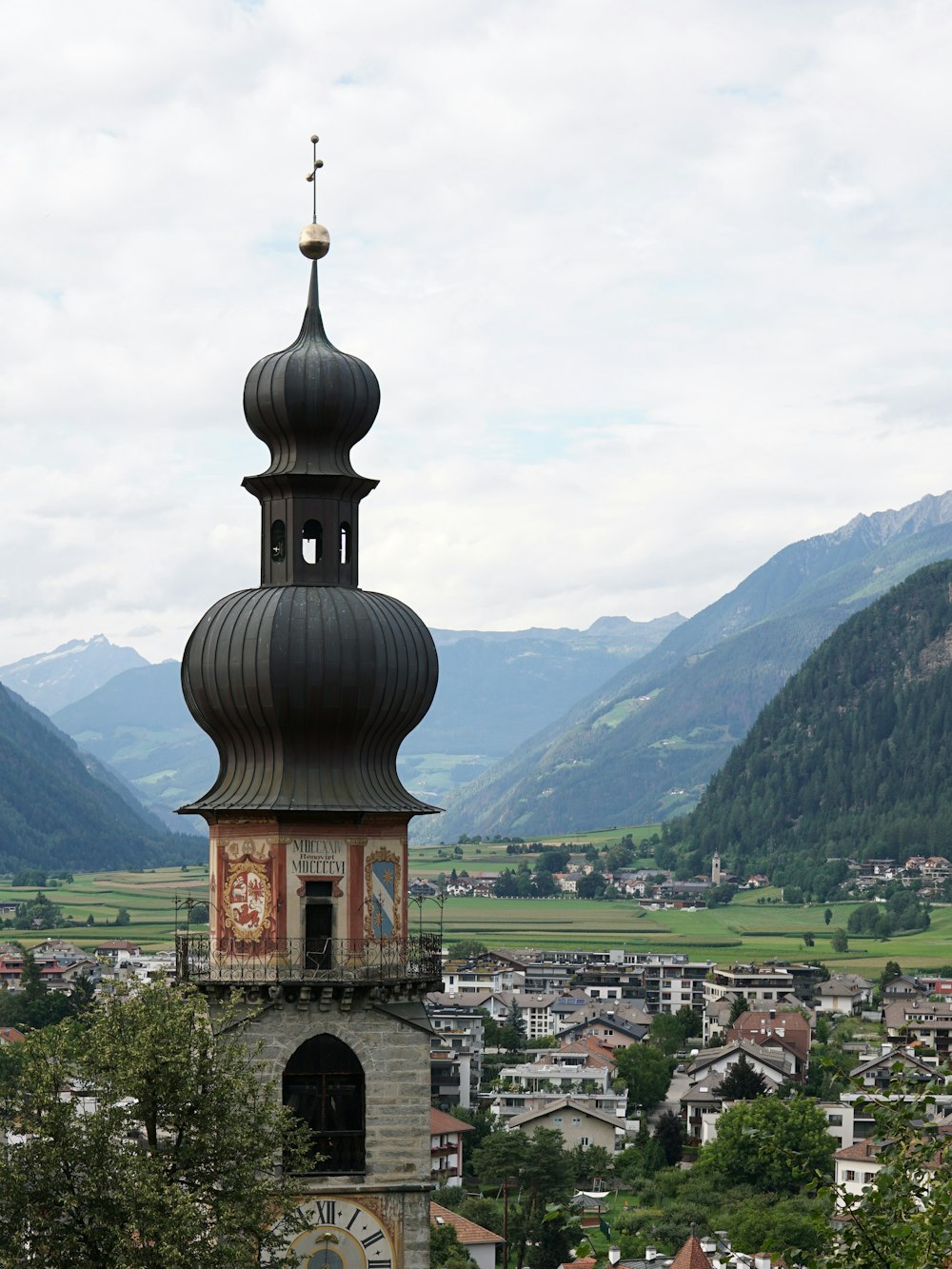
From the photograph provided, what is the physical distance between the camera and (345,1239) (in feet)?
122

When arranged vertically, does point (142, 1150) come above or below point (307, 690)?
below

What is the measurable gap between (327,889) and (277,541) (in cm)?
555

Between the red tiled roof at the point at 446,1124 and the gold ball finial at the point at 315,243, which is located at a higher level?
the gold ball finial at the point at 315,243

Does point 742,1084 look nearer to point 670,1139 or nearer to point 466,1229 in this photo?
point 670,1139

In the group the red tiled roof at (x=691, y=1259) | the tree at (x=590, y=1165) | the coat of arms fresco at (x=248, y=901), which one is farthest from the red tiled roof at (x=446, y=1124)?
the coat of arms fresco at (x=248, y=901)

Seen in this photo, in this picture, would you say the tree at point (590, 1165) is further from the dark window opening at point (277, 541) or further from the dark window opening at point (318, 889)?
the dark window opening at point (277, 541)

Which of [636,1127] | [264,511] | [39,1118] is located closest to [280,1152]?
[39,1118]

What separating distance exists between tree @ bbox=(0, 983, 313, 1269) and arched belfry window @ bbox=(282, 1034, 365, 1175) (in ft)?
6.98

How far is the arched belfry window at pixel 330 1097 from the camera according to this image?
3719 cm

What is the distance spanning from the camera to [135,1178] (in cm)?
3256

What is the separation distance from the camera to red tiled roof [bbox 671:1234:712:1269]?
106 m

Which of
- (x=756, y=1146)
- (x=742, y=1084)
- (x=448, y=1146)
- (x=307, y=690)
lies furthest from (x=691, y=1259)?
(x=307, y=690)

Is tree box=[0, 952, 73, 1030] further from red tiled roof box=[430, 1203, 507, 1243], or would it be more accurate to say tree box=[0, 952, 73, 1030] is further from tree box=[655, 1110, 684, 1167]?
red tiled roof box=[430, 1203, 507, 1243]

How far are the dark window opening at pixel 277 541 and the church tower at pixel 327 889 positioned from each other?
2.57 ft
